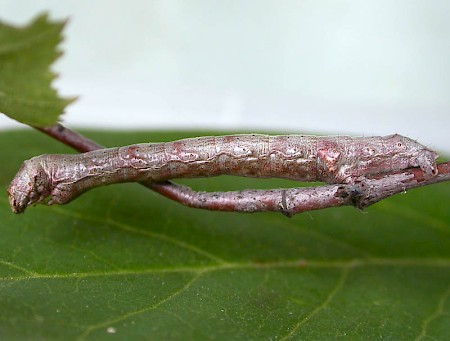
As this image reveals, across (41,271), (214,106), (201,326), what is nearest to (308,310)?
(201,326)

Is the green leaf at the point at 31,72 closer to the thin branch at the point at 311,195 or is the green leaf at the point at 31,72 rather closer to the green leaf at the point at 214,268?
the thin branch at the point at 311,195

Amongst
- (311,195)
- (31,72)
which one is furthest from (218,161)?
(31,72)

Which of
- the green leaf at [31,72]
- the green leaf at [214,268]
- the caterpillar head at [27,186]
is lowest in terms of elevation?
the green leaf at [214,268]

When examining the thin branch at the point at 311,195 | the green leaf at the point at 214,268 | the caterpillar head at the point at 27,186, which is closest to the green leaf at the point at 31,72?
A: the thin branch at the point at 311,195

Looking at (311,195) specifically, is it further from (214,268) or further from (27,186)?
(27,186)

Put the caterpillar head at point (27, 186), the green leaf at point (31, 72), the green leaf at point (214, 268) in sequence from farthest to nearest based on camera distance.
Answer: the caterpillar head at point (27, 186) < the green leaf at point (214, 268) < the green leaf at point (31, 72)

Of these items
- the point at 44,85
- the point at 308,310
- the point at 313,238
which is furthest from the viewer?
the point at 313,238

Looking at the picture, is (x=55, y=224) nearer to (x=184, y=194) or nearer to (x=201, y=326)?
(x=184, y=194)
